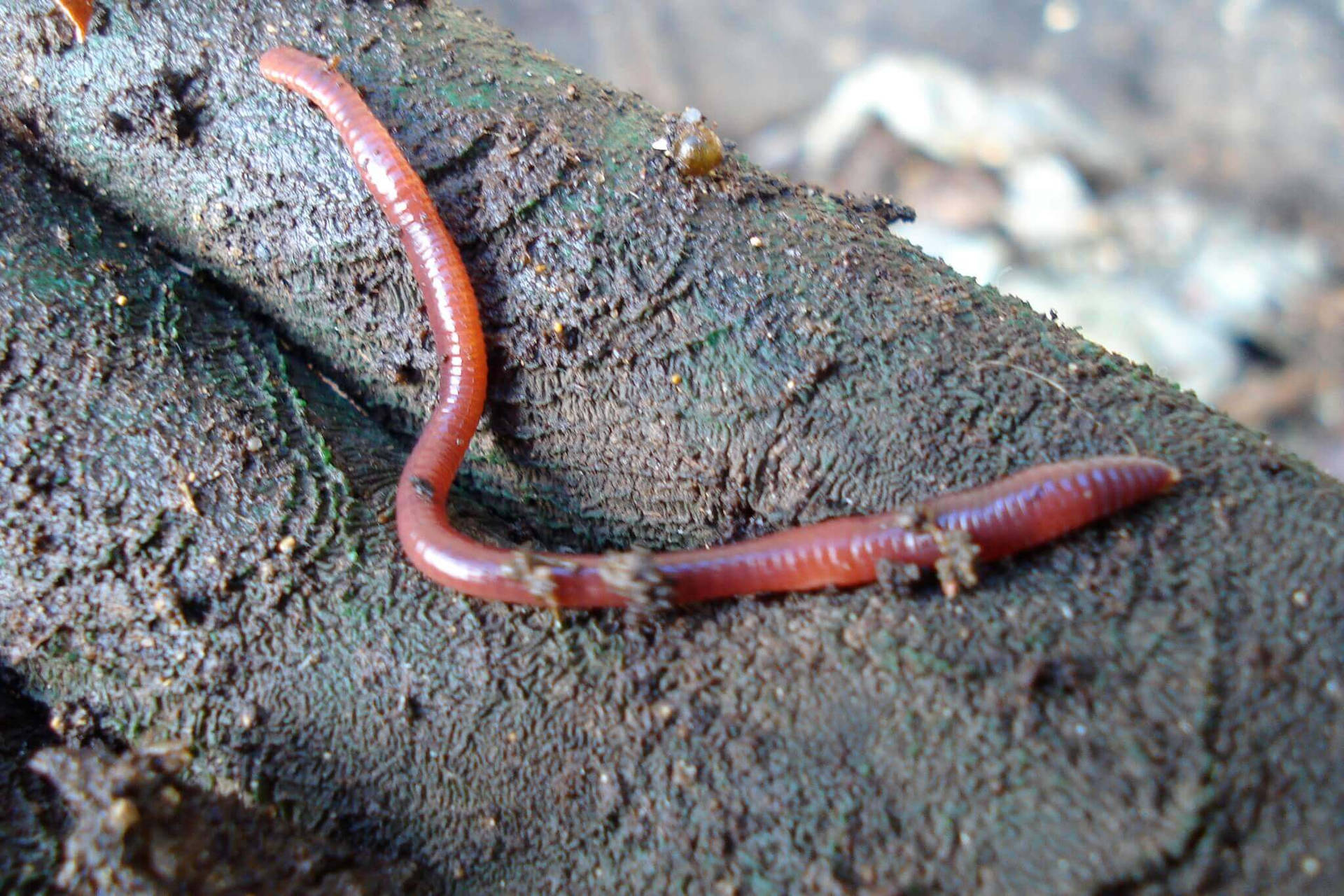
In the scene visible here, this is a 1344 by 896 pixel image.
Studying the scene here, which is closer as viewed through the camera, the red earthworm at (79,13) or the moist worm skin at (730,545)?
the moist worm skin at (730,545)

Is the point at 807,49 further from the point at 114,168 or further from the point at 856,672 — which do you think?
the point at 856,672

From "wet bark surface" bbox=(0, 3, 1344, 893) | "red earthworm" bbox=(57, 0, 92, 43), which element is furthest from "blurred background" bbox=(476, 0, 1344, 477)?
"red earthworm" bbox=(57, 0, 92, 43)

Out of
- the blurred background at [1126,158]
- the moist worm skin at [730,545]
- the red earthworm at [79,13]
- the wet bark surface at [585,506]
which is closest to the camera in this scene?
the wet bark surface at [585,506]

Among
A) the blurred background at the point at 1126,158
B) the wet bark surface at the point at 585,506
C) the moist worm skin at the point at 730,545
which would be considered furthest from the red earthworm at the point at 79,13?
the blurred background at the point at 1126,158

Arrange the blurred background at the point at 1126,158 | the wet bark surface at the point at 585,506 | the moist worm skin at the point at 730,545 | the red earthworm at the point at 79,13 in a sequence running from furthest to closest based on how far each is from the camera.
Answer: the blurred background at the point at 1126,158 < the red earthworm at the point at 79,13 < the moist worm skin at the point at 730,545 < the wet bark surface at the point at 585,506

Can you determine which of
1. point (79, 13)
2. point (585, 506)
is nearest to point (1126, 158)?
point (585, 506)

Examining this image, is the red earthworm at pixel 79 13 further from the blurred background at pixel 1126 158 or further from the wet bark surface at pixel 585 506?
the blurred background at pixel 1126 158

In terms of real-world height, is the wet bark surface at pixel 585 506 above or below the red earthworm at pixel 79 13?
below
